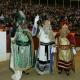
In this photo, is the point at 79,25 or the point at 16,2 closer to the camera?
the point at 79,25

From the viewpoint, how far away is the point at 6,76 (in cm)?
709

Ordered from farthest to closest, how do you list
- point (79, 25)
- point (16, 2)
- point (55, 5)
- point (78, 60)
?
point (55, 5) < point (16, 2) < point (79, 25) < point (78, 60)

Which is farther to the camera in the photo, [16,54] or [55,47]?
[55,47]

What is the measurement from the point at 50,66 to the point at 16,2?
9.46 meters

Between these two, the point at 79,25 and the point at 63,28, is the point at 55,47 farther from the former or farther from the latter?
the point at 79,25

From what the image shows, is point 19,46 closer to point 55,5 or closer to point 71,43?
point 71,43

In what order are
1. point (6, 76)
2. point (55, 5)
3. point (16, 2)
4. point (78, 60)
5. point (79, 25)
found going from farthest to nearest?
point (55, 5)
point (16, 2)
point (79, 25)
point (78, 60)
point (6, 76)

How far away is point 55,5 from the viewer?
1809 cm

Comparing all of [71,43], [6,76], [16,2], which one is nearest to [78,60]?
[71,43]

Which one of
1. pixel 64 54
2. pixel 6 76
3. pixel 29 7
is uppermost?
pixel 29 7

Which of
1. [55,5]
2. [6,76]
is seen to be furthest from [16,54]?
[55,5]

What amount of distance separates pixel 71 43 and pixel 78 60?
206 centimetres

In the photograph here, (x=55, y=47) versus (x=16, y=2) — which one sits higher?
(x=16, y=2)

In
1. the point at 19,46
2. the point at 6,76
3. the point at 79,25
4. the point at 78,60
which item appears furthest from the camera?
the point at 79,25
